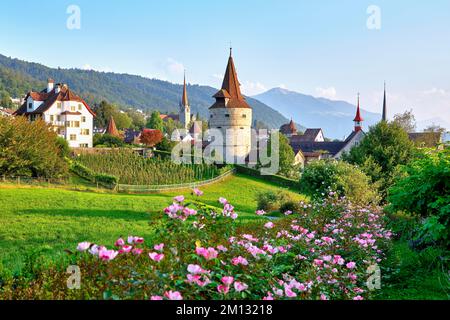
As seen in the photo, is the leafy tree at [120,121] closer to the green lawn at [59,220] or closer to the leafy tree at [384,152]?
the green lawn at [59,220]

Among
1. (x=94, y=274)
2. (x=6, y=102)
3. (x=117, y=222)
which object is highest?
(x=6, y=102)

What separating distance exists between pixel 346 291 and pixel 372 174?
59.2 feet

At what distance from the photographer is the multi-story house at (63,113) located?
4834cm

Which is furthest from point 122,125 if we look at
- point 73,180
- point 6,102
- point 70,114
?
point 73,180

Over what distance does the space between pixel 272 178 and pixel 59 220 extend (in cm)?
2989

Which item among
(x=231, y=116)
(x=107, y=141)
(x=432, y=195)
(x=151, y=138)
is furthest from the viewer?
(x=151, y=138)

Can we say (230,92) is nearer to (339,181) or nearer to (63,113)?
(63,113)

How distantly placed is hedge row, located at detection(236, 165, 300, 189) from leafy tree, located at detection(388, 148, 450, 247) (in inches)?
1235

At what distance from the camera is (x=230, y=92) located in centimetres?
4903

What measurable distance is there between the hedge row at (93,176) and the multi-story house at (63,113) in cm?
1469

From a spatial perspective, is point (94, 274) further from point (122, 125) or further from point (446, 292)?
point (122, 125)

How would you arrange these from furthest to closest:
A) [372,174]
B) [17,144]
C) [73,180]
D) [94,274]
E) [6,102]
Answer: [6,102] < [73,180] < [17,144] < [372,174] < [94,274]

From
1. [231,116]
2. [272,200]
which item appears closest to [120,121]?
[231,116]

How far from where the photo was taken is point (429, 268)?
27.3 feet
